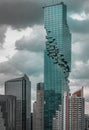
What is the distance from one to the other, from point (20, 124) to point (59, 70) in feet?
97.7

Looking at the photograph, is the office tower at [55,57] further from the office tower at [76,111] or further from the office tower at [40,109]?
the office tower at [76,111]

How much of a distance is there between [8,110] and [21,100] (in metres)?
13.2

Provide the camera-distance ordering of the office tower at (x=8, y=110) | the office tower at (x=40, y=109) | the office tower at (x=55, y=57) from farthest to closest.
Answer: the office tower at (x=55, y=57), the office tower at (x=40, y=109), the office tower at (x=8, y=110)

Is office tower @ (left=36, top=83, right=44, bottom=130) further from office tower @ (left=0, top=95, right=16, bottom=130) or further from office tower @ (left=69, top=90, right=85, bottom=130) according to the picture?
office tower @ (left=69, top=90, right=85, bottom=130)

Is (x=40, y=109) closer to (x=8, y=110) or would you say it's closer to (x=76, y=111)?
(x=8, y=110)

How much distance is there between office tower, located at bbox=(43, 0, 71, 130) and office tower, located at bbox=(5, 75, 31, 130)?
21.0ft

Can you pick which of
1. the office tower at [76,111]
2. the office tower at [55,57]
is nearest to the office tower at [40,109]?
the office tower at [55,57]

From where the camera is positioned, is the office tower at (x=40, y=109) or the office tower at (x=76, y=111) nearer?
the office tower at (x=76, y=111)

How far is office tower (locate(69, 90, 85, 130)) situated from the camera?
392 feet

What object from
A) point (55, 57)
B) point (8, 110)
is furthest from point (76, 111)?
point (55, 57)

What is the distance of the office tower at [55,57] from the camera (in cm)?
17275

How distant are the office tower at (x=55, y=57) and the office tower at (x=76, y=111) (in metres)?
39.5

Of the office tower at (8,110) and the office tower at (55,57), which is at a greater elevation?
the office tower at (55,57)

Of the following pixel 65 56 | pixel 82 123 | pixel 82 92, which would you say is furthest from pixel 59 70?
pixel 82 123
